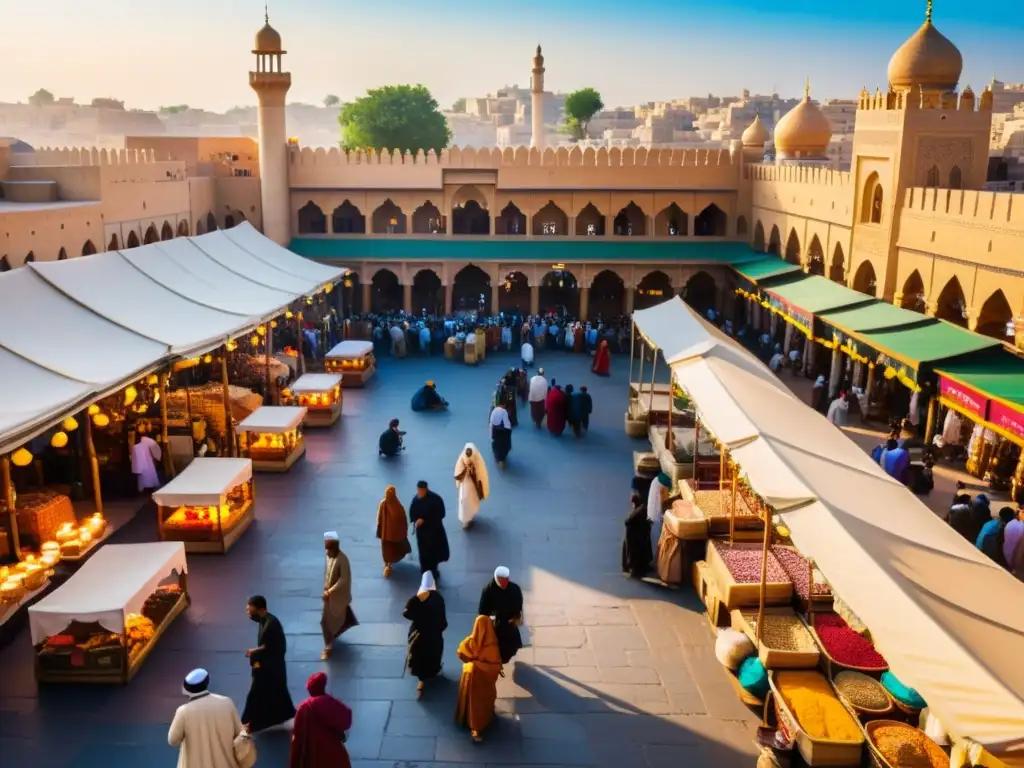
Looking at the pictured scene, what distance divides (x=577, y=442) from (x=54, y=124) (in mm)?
118963

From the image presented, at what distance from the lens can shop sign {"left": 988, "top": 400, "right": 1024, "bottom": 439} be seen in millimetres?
11797

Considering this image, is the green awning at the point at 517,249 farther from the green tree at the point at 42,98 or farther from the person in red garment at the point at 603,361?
the green tree at the point at 42,98

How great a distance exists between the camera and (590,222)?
29.6m

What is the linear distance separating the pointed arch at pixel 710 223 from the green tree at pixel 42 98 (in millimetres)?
115674

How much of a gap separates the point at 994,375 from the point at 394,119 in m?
41.4

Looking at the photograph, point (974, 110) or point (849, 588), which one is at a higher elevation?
point (974, 110)

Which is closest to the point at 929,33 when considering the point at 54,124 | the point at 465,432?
the point at 465,432

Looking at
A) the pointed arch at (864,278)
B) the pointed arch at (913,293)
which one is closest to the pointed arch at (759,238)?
the pointed arch at (864,278)

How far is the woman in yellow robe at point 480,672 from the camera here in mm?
7418

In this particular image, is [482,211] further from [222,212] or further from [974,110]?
[974,110]

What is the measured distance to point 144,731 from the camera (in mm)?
7469

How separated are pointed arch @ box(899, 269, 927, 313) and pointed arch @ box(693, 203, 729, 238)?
1071 centimetres

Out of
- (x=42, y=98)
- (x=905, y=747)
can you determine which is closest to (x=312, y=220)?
(x=905, y=747)

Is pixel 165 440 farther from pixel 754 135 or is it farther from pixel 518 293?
pixel 754 135
